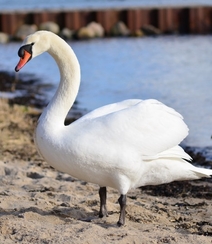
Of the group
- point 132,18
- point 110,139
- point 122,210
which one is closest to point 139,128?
point 110,139

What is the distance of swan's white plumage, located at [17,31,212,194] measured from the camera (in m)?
5.16

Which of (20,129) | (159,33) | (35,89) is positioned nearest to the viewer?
(20,129)

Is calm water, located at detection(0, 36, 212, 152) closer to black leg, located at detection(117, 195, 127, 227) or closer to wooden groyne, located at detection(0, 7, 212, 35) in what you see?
wooden groyne, located at detection(0, 7, 212, 35)

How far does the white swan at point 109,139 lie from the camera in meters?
5.16

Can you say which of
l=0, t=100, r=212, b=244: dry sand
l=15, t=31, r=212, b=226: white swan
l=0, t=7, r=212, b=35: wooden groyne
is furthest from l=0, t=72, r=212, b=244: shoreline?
l=0, t=7, r=212, b=35: wooden groyne

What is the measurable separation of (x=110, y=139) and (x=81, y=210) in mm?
1057

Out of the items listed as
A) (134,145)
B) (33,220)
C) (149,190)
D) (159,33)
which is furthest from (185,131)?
(159,33)

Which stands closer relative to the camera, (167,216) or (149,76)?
(167,216)

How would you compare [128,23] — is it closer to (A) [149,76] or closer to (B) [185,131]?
(A) [149,76]

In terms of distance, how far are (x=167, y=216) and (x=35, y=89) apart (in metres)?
11.3

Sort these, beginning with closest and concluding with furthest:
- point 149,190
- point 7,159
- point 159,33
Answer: point 149,190, point 7,159, point 159,33

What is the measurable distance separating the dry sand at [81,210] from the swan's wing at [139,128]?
65 centimetres

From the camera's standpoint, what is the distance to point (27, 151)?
9.04 m

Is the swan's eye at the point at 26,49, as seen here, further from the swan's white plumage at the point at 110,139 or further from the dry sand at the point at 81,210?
the dry sand at the point at 81,210
